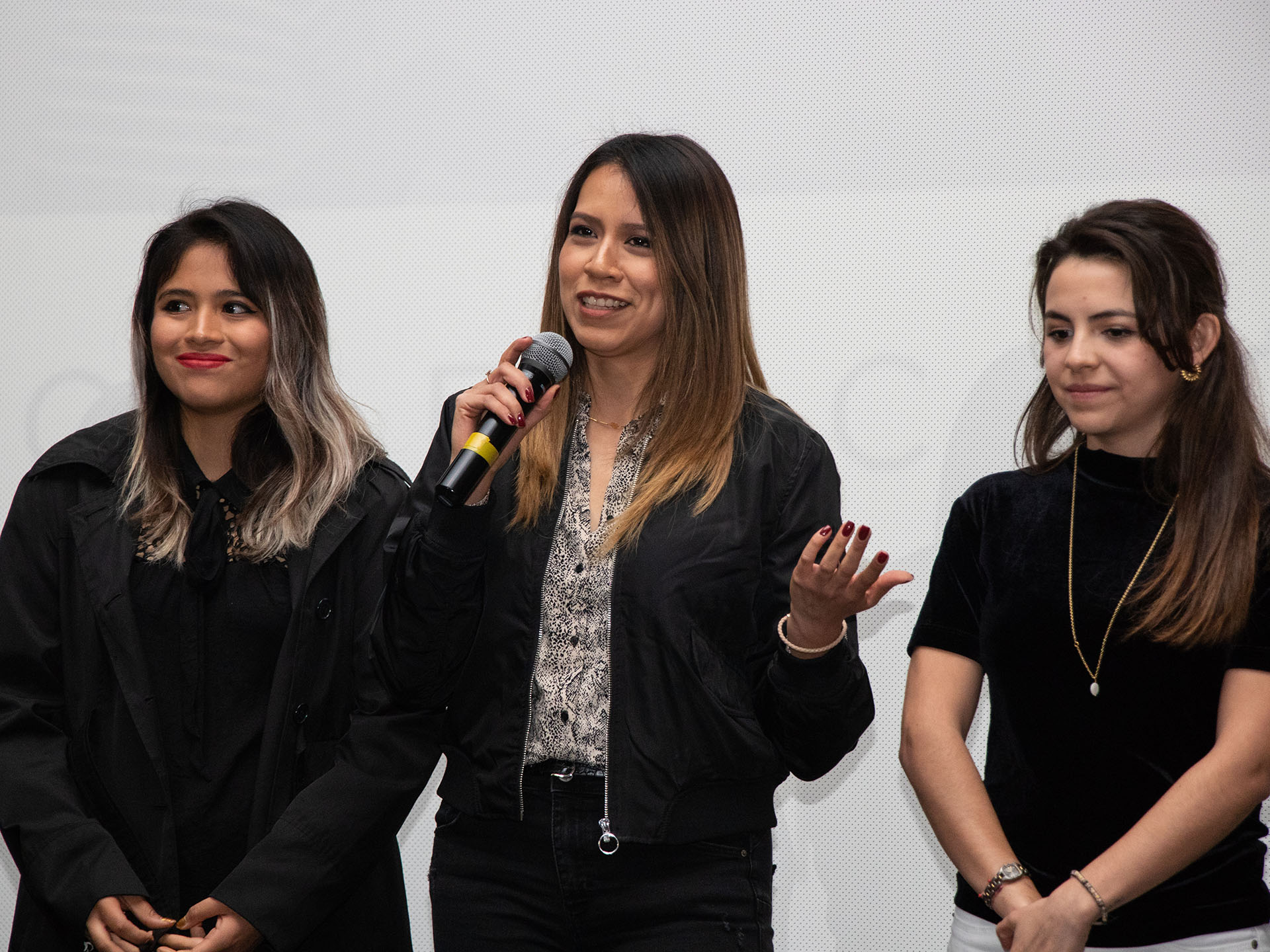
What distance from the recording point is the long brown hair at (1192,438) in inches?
74.2

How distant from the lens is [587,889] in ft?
5.66

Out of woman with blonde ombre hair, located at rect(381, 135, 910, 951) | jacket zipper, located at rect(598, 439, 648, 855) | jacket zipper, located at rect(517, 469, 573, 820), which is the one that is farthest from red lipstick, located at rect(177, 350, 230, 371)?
jacket zipper, located at rect(598, 439, 648, 855)

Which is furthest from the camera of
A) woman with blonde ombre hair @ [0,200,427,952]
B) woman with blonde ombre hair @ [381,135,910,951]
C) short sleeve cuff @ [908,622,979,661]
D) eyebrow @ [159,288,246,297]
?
eyebrow @ [159,288,246,297]

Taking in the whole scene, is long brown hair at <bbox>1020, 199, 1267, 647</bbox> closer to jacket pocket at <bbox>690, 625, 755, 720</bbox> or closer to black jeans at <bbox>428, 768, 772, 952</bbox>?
jacket pocket at <bbox>690, 625, 755, 720</bbox>

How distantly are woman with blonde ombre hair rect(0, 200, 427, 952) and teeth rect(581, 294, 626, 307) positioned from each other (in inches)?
20.7

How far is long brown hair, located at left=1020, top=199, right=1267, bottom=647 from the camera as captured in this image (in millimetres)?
1884

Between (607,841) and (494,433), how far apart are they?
0.57 metres

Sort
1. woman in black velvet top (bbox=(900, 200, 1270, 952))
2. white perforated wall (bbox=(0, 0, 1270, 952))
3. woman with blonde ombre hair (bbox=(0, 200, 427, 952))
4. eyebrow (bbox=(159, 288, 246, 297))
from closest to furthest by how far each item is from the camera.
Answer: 1. woman in black velvet top (bbox=(900, 200, 1270, 952))
2. woman with blonde ombre hair (bbox=(0, 200, 427, 952))
3. eyebrow (bbox=(159, 288, 246, 297))
4. white perforated wall (bbox=(0, 0, 1270, 952))

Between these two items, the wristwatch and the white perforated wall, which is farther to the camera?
the white perforated wall

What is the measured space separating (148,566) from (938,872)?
1.71 m

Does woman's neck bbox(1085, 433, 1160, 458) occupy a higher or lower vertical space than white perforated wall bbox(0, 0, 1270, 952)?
lower

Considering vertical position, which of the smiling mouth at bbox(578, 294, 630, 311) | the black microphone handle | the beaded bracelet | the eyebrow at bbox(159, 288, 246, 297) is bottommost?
the beaded bracelet

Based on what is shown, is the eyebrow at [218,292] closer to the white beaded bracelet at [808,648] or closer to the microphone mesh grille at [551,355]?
the microphone mesh grille at [551,355]

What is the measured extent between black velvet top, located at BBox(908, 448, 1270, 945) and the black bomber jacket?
0.98 ft
